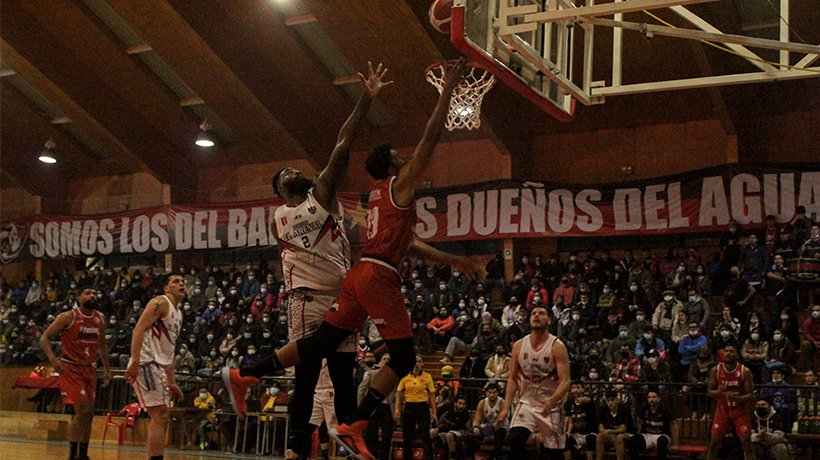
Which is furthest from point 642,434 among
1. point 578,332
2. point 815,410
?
point 578,332

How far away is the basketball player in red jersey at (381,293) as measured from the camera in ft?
17.3

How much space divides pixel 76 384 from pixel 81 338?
53 centimetres

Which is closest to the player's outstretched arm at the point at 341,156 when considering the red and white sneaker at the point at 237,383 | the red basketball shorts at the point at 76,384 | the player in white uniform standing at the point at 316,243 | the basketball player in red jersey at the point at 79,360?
the player in white uniform standing at the point at 316,243

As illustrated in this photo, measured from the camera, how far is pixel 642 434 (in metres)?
11.9

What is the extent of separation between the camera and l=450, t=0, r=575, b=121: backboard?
6480mm

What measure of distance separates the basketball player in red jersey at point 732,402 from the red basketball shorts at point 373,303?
731cm

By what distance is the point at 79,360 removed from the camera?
8852 millimetres

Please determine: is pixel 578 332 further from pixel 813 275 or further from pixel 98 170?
pixel 98 170

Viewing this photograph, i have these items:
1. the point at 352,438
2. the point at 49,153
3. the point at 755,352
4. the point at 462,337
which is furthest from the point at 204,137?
the point at 352,438

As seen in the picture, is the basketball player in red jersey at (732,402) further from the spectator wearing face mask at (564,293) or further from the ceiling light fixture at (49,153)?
the ceiling light fixture at (49,153)

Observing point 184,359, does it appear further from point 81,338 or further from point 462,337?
point 81,338

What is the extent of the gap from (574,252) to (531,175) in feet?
9.71

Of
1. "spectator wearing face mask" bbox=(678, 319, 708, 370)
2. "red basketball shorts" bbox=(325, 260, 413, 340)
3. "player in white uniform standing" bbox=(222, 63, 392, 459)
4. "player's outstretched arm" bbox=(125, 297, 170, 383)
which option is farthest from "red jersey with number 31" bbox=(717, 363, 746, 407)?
"player's outstretched arm" bbox=(125, 297, 170, 383)

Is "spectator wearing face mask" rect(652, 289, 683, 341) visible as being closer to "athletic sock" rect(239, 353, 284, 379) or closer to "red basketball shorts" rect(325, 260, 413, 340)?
"red basketball shorts" rect(325, 260, 413, 340)
